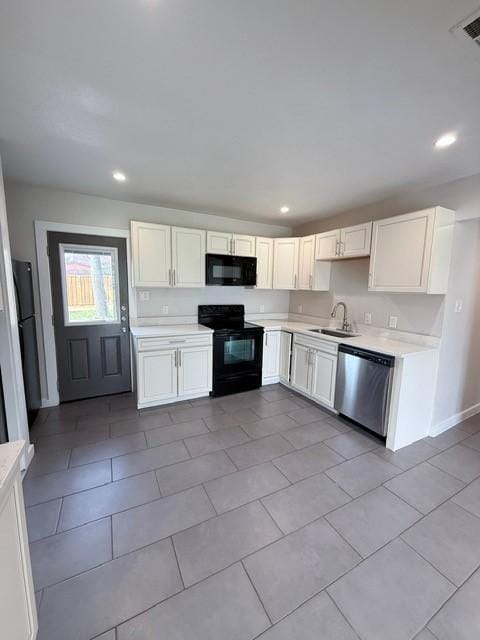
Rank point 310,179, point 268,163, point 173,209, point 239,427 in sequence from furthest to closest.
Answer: point 173,209
point 239,427
point 310,179
point 268,163

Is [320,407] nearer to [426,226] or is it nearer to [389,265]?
[389,265]

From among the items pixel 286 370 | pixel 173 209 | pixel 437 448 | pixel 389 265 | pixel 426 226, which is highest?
pixel 173 209

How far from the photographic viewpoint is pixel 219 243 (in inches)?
141

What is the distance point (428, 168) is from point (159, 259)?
283 cm

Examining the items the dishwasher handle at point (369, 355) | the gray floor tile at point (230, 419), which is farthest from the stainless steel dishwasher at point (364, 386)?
the gray floor tile at point (230, 419)

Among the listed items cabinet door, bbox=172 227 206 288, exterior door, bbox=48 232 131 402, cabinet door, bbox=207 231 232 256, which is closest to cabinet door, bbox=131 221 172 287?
cabinet door, bbox=172 227 206 288

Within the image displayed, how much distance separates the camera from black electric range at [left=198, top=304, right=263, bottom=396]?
3480 mm

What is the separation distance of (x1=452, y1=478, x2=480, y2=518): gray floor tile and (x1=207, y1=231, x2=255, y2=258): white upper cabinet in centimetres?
324

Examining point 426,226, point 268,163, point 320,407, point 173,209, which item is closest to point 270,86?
point 268,163

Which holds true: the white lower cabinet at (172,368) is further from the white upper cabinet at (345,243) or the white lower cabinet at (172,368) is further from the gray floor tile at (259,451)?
the white upper cabinet at (345,243)

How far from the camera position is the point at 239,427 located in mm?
2805

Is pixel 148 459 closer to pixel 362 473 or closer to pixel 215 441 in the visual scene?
pixel 215 441

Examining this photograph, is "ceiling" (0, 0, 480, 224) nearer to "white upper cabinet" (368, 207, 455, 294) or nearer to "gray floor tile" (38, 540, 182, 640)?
"white upper cabinet" (368, 207, 455, 294)

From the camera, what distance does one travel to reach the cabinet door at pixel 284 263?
3994mm
